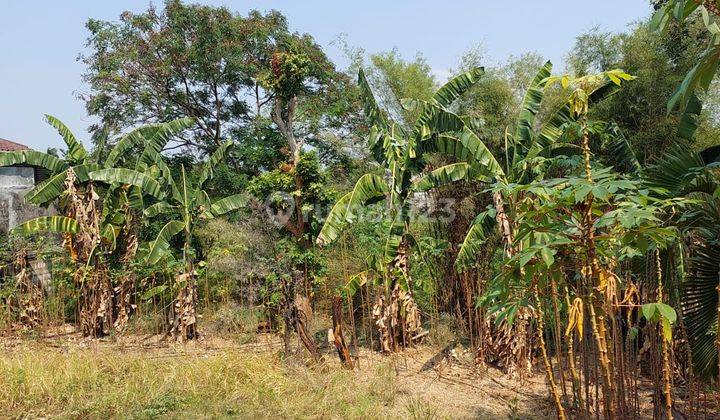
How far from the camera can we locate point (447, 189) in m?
7.78

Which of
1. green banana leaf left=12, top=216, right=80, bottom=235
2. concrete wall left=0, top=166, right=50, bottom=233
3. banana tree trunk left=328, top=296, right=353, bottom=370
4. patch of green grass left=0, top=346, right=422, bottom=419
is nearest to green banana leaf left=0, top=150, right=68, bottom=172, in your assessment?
green banana leaf left=12, top=216, right=80, bottom=235

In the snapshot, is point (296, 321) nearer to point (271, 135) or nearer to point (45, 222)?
point (45, 222)

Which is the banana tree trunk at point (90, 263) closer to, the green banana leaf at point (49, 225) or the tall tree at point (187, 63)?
the green banana leaf at point (49, 225)

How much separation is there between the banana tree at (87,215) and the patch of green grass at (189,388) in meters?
2.25

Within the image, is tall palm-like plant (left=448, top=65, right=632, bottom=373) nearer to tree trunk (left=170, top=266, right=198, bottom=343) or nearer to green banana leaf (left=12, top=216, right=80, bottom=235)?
tree trunk (left=170, top=266, right=198, bottom=343)

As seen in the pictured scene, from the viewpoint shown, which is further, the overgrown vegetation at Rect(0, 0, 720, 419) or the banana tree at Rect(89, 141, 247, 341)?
the banana tree at Rect(89, 141, 247, 341)

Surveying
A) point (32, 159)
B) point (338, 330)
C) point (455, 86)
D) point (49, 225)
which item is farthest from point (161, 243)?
point (455, 86)

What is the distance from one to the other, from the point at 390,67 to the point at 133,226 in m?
8.44

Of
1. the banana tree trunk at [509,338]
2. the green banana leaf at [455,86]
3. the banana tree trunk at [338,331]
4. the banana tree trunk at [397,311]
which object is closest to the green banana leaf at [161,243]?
the banana tree trunk at [338,331]

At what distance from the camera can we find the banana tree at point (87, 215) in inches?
332

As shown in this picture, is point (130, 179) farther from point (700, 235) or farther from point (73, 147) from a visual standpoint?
point (700, 235)

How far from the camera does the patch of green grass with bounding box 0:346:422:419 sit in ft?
16.2

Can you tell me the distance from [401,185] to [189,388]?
3543 mm

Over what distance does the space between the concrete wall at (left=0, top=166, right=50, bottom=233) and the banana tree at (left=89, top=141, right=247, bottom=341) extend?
11.3ft
